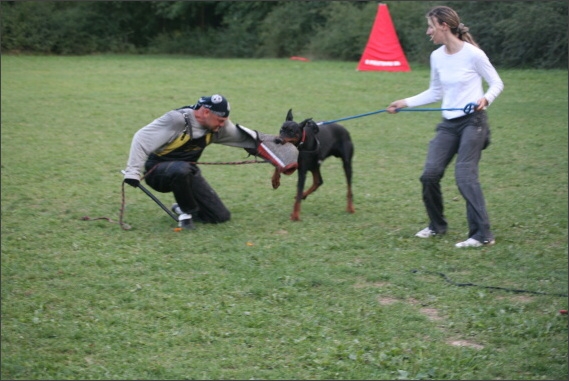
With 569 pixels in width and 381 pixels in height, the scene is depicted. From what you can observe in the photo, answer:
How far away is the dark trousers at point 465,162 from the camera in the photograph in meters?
6.47

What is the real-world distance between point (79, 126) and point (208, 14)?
21.3 meters

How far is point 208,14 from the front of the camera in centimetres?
3350

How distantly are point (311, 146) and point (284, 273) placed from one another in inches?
72.9

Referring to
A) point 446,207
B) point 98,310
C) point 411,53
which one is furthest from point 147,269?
point 411,53

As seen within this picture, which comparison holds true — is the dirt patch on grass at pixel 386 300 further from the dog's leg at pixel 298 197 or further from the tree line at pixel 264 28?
the tree line at pixel 264 28

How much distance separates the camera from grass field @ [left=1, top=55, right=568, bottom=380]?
454cm

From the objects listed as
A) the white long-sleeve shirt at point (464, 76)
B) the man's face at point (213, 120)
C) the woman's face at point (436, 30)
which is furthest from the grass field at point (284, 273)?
the woman's face at point (436, 30)

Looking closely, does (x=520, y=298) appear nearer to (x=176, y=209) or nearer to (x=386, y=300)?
(x=386, y=300)

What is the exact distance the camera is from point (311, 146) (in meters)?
7.52

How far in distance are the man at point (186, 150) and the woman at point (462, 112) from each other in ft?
5.66

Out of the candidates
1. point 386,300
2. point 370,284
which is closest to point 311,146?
point 370,284

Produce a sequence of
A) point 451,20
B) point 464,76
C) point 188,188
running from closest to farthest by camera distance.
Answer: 1. point 451,20
2. point 464,76
3. point 188,188

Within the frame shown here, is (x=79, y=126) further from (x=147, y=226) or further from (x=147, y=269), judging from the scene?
(x=147, y=269)

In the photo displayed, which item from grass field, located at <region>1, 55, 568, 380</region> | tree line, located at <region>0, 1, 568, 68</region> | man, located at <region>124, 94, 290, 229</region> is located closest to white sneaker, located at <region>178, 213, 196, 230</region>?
man, located at <region>124, 94, 290, 229</region>
